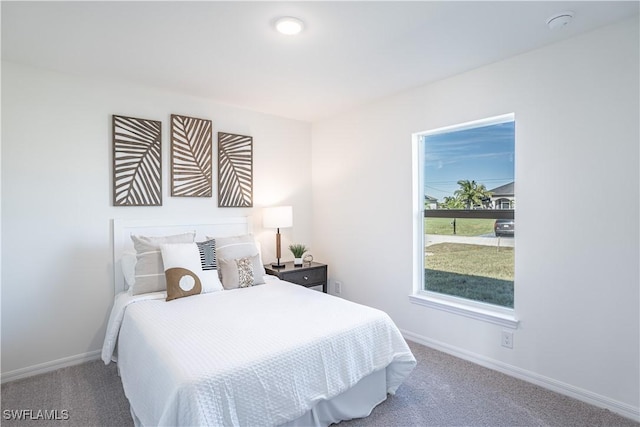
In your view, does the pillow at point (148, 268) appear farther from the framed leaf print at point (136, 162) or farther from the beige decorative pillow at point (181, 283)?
the framed leaf print at point (136, 162)

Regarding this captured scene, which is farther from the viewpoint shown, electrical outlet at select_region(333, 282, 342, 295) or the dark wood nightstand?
electrical outlet at select_region(333, 282, 342, 295)

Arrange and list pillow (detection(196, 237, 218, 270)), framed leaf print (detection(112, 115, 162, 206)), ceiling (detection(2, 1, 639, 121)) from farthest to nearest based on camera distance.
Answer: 1. framed leaf print (detection(112, 115, 162, 206))
2. pillow (detection(196, 237, 218, 270))
3. ceiling (detection(2, 1, 639, 121))

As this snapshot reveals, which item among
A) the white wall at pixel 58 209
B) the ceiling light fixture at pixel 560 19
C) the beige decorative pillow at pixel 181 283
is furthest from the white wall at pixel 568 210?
the white wall at pixel 58 209

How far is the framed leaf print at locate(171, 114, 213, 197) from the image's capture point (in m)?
3.28

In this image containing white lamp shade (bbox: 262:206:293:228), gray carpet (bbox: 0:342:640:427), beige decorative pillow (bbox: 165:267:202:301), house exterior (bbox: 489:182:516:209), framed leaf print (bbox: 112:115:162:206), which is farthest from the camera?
white lamp shade (bbox: 262:206:293:228)

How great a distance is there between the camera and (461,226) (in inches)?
119

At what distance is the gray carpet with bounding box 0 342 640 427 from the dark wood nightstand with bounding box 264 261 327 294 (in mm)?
1462

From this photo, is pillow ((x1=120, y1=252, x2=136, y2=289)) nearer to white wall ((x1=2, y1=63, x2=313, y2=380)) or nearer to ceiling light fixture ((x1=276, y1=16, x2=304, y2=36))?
white wall ((x1=2, y1=63, x2=313, y2=380))

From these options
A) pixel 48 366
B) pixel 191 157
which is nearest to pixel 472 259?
pixel 191 157

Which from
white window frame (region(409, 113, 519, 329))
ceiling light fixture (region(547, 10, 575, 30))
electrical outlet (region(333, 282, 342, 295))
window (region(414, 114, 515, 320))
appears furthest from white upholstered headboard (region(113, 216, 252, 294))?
ceiling light fixture (region(547, 10, 575, 30))

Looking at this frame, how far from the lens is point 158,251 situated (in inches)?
107

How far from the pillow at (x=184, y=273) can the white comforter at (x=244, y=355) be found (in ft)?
0.29

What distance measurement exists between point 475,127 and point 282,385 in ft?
8.10

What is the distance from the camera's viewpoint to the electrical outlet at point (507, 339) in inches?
102
